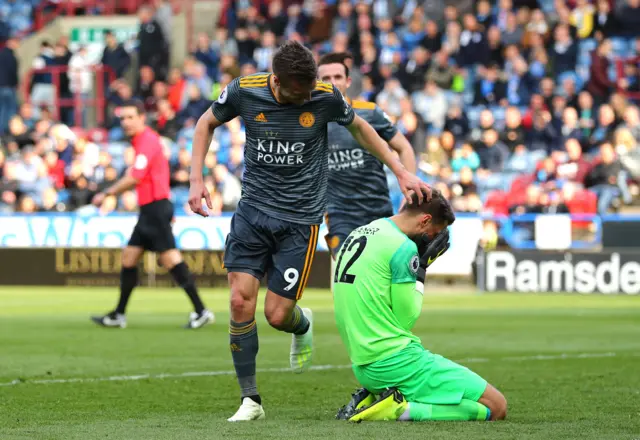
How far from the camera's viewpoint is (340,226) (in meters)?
10.7

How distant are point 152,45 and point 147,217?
699 inches

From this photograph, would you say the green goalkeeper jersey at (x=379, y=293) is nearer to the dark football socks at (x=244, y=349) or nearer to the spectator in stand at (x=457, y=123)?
the dark football socks at (x=244, y=349)

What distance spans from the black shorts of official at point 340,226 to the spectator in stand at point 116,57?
21486mm

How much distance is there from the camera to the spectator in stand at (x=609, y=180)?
22828mm

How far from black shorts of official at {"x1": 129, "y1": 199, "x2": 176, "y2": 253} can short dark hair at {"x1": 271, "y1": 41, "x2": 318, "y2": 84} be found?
7.18 m

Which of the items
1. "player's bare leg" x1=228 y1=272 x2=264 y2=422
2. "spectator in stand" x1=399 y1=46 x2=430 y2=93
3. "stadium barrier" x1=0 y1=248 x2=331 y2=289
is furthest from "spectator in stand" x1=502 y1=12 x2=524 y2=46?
"player's bare leg" x1=228 y1=272 x2=264 y2=422

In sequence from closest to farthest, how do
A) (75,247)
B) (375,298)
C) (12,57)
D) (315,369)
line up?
(375,298), (315,369), (75,247), (12,57)

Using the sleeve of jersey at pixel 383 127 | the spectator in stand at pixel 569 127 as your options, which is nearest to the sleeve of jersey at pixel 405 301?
the sleeve of jersey at pixel 383 127

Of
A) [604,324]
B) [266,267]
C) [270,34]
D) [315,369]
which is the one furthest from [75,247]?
[266,267]

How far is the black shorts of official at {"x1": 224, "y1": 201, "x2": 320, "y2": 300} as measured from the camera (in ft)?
25.8

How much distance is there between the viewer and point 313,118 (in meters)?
7.78

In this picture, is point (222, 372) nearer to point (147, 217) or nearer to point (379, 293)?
point (379, 293)

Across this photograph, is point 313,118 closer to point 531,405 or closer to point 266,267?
point 266,267

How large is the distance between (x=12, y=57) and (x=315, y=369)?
73.1ft
